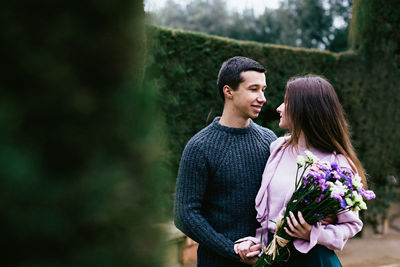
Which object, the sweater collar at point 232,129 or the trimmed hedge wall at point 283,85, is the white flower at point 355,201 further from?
the trimmed hedge wall at point 283,85

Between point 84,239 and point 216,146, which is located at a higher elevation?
point 84,239

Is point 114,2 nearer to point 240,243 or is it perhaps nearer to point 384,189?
point 240,243

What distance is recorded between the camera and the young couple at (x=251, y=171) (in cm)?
172

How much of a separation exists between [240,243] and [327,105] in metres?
0.85

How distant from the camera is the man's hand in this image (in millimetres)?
1715

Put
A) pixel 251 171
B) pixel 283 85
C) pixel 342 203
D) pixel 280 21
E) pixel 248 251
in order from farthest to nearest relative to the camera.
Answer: pixel 280 21
pixel 283 85
pixel 251 171
pixel 248 251
pixel 342 203

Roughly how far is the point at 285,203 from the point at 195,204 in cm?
48

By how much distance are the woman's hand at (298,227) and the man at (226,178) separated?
24 centimetres

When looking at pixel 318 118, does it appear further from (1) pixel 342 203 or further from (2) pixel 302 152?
(1) pixel 342 203

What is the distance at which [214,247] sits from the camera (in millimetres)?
1782

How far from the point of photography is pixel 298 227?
156 cm

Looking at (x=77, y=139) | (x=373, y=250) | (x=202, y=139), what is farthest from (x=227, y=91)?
(x=373, y=250)

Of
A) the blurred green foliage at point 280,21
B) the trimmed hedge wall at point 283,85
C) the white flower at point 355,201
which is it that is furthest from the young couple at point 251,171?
the blurred green foliage at point 280,21

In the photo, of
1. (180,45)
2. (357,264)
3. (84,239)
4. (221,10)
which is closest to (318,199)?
(84,239)
